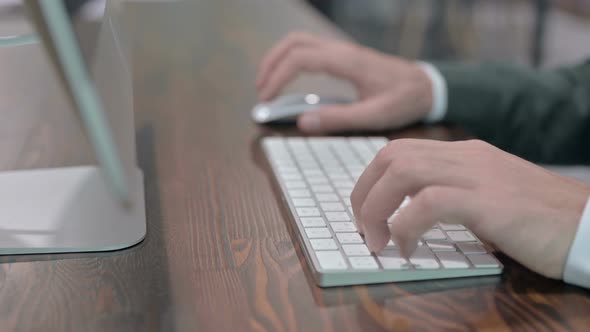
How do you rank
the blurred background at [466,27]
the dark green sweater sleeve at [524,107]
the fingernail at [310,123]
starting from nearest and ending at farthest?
the fingernail at [310,123], the dark green sweater sleeve at [524,107], the blurred background at [466,27]

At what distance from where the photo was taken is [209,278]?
47 centimetres

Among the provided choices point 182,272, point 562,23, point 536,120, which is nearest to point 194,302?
point 182,272

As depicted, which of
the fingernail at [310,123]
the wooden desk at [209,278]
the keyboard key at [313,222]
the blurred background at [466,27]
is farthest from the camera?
the blurred background at [466,27]

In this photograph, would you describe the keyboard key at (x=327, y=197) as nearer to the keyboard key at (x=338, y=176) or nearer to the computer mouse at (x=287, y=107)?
the keyboard key at (x=338, y=176)

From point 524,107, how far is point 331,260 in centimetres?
64

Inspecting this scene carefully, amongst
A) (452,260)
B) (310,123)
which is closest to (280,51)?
(310,123)

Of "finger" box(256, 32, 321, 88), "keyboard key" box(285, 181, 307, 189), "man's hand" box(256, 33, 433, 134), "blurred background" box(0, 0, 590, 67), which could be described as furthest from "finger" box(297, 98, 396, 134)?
"blurred background" box(0, 0, 590, 67)

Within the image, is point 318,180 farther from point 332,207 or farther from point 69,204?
point 69,204

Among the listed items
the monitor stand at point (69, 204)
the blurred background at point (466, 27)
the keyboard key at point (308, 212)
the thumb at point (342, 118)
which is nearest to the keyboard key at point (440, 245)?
the keyboard key at point (308, 212)

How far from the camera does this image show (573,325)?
Result: 1.38ft

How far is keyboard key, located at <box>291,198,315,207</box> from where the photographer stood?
1.88ft

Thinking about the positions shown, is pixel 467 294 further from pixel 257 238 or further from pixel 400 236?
pixel 257 238

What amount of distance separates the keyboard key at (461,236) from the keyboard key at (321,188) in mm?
135

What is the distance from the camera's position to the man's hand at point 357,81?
852 millimetres
